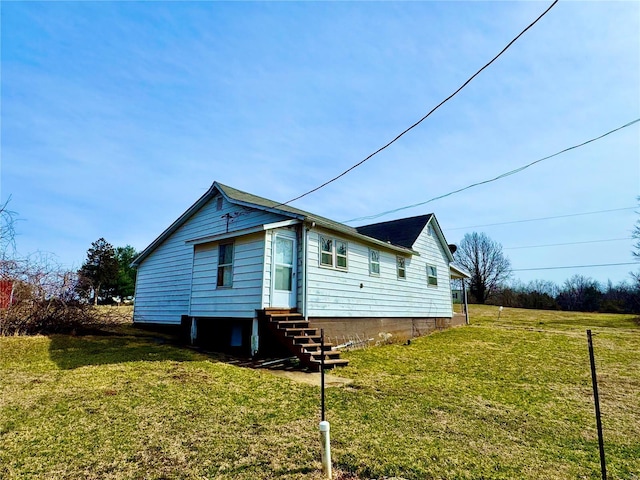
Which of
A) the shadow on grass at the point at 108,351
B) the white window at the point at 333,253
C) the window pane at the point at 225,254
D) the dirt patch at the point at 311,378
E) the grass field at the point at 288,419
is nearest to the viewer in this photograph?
the grass field at the point at 288,419

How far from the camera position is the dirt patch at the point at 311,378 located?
7.05 meters

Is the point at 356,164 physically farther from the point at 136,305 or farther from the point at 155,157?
the point at 136,305

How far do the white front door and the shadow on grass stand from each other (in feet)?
7.79

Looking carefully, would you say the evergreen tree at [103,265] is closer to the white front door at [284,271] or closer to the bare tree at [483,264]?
the white front door at [284,271]

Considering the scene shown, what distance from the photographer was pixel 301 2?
6891 millimetres

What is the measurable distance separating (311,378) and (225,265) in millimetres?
4930

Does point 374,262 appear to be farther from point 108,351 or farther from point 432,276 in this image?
point 108,351

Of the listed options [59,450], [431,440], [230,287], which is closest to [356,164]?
[230,287]

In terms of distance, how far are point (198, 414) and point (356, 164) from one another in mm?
6634

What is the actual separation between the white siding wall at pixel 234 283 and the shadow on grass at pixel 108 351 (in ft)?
4.75

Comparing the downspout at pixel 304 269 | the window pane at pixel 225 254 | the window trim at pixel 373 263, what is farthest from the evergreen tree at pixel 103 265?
the downspout at pixel 304 269

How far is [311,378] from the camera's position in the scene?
7559mm

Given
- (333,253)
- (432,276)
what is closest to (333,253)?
(333,253)

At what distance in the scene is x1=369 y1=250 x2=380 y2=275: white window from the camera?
13.2m
